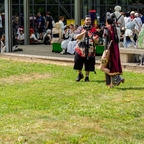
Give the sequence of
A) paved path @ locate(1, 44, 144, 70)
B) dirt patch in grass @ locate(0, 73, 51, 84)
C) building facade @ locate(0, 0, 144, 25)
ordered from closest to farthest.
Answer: dirt patch in grass @ locate(0, 73, 51, 84), paved path @ locate(1, 44, 144, 70), building facade @ locate(0, 0, 144, 25)

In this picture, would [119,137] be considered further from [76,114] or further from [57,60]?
[57,60]

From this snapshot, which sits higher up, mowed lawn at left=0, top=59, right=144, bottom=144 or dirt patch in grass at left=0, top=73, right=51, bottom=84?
dirt patch in grass at left=0, top=73, right=51, bottom=84

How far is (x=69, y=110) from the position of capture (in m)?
9.38

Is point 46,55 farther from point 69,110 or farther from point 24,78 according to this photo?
point 69,110

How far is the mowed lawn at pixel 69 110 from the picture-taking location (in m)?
7.53

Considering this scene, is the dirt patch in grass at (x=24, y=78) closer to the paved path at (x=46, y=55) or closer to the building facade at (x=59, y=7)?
the paved path at (x=46, y=55)

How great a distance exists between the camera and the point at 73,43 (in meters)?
20.2

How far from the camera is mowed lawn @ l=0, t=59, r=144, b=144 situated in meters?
7.53

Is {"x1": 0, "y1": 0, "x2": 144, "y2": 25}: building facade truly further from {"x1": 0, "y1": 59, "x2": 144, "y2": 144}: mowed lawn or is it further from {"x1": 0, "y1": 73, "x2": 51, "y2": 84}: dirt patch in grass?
{"x1": 0, "y1": 59, "x2": 144, "y2": 144}: mowed lawn

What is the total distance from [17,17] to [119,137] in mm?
22316

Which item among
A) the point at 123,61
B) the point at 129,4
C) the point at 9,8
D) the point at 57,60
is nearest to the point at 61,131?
the point at 123,61

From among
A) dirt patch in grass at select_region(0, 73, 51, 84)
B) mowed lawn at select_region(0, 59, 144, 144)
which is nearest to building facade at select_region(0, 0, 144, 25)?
dirt patch in grass at select_region(0, 73, 51, 84)

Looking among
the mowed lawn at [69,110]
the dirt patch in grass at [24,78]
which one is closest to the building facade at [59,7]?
the dirt patch in grass at [24,78]

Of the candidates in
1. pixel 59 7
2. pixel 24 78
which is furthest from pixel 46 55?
pixel 59 7
